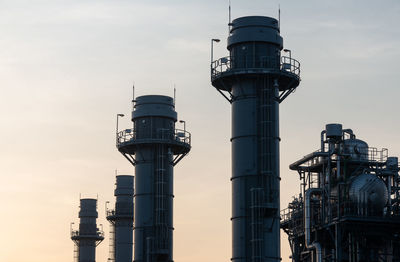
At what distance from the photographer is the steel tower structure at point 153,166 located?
91438 millimetres

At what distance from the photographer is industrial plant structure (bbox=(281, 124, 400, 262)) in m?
67.6

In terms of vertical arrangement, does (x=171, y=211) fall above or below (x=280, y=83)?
below

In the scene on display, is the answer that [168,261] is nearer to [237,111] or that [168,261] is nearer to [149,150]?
[149,150]

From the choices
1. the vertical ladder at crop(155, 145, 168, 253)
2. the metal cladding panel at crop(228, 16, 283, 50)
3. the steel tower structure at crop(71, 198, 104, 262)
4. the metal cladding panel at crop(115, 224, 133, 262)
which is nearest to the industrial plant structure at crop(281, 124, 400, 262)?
the metal cladding panel at crop(228, 16, 283, 50)

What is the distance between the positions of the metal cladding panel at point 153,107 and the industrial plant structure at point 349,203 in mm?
23957

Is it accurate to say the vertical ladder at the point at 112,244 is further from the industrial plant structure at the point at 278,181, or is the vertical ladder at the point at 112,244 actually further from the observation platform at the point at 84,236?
the industrial plant structure at the point at 278,181

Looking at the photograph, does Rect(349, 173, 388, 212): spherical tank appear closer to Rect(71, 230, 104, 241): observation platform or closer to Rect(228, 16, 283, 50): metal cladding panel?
Rect(228, 16, 283, 50): metal cladding panel

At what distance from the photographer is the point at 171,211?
307 feet

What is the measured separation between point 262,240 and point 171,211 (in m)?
24.4

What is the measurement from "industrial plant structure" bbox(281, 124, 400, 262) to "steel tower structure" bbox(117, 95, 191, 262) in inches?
850

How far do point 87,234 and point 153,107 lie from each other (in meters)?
41.3

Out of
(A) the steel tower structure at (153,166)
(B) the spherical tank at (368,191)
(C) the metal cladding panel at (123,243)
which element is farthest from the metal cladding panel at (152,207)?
(B) the spherical tank at (368,191)

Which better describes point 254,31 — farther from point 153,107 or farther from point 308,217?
point 153,107

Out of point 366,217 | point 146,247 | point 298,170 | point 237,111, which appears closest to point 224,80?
point 237,111
